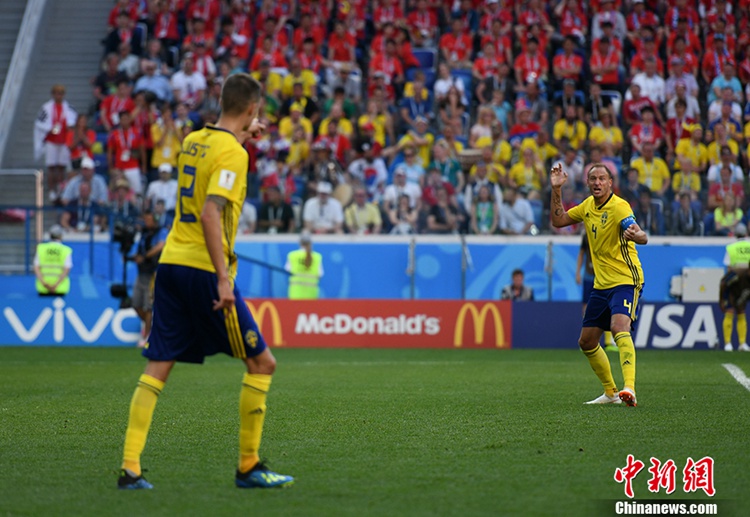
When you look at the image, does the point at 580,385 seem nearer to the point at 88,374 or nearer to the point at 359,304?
the point at 88,374

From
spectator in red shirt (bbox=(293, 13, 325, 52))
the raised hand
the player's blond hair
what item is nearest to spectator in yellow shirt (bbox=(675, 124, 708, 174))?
spectator in red shirt (bbox=(293, 13, 325, 52))

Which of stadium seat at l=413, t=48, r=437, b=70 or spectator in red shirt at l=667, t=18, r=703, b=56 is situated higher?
spectator in red shirt at l=667, t=18, r=703, b=56

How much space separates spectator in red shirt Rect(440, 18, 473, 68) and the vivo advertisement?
496 centimetres

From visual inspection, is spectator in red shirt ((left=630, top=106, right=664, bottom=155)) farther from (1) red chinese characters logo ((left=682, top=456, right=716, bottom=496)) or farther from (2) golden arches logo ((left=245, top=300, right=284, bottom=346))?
(1) red chinese characters logo ((left=682, top=456, right=716, bottom=496))

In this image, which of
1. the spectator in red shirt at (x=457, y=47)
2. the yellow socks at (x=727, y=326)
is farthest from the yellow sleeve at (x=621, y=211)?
the spectator in red shirt at (x=457, y=47)

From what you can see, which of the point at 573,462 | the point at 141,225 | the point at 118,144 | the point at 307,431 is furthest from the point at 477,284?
the point at 573,462

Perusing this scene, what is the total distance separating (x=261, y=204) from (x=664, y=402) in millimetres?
12422

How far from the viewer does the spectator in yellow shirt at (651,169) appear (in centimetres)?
2109

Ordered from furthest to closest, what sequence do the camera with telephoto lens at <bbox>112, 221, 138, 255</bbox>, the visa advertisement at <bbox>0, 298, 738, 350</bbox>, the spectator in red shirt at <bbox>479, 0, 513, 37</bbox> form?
the spectator in red shirt at <bbox>479, 0, 513, 37</bbox> < the visa advertisement at <bbox>0, 298, 738, 350</bbox> < the camera with telephoto lens at <bbox>112, 221, 138, 255</bbox>

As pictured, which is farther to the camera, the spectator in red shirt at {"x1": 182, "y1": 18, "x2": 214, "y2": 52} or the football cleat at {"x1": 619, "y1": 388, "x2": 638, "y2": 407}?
the spectator in red shirt at {"x1": 182, "y1": 18, "x2": 214, "y2": 52}

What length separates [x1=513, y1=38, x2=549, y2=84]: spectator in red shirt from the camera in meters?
23.7

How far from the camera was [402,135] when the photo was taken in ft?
75.3

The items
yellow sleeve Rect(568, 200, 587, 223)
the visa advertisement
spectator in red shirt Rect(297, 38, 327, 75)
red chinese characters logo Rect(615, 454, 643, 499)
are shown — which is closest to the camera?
red chinese characters logo Rect(615, 454, 643, 499)

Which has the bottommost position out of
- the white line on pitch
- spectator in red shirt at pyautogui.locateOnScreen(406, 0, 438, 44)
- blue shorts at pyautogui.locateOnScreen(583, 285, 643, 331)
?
the white line on pitch
